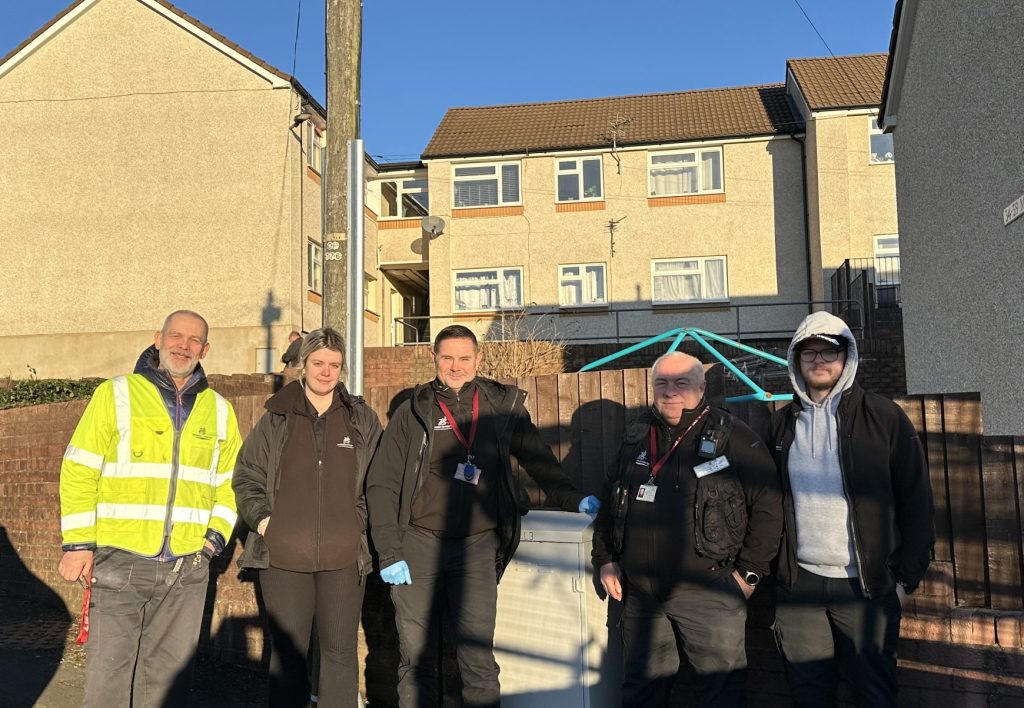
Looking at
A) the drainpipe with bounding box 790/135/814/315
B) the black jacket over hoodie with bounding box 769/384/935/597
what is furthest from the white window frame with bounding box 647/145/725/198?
the black jacket over hoodie with bounding box 769/384/935/597

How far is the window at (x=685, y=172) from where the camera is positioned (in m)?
22.6

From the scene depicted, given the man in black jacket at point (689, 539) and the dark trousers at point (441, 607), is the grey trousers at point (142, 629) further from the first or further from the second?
the man in black jacket at point (689, 539)

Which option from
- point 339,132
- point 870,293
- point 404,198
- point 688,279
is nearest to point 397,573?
point 339,132

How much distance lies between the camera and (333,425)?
→ 4297 millimetres

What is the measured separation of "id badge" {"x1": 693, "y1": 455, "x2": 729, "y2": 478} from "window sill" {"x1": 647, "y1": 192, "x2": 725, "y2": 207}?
19660 mm

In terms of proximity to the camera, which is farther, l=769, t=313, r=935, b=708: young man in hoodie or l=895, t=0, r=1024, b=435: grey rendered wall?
l=895, t=0, r=1024, b=435: grey rendered wall

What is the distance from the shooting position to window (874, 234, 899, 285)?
20.6 m

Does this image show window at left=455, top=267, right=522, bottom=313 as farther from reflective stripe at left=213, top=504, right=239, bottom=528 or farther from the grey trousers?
the grey trousers

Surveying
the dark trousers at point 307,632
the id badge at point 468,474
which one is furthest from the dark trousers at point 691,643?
the dark trousers at point 307,632

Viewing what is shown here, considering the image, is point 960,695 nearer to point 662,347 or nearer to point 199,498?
point 199,498

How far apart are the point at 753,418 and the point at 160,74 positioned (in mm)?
20662

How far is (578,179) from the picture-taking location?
76.4 feet

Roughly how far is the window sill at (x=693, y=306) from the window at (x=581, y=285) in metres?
1.49

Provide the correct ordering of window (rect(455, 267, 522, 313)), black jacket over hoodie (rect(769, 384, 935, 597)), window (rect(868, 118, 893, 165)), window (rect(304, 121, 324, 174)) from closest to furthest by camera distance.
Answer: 1. black jacket over hoodie (rect(769, 384, 935, 597))
2. window (rect(304, 121, 324, 174))
3. window (rect(868, 118, 893, 165))
4. window (rect(455, 267, 522, 313))
